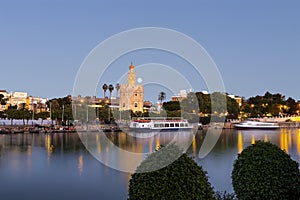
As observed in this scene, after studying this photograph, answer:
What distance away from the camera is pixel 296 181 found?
998 centimetres

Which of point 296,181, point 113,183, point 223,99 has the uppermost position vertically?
point 223,99

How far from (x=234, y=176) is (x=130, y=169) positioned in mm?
17260

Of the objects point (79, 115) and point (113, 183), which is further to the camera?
point (79, 115)

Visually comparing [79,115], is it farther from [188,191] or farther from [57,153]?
[188,191]

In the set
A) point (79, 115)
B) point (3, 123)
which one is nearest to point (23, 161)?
point (79, 115)

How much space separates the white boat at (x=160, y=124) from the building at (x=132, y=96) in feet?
58.5

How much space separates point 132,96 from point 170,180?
93.6 metres

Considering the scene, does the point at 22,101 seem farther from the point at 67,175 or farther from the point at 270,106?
the point at 67,175

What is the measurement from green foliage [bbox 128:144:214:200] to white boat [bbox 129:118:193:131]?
208 ft

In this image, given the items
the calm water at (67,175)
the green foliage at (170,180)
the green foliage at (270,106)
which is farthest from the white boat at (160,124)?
the green foliage at (170,180)

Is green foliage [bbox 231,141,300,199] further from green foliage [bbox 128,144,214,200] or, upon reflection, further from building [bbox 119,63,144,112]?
building [bbox 119,63,144,112]

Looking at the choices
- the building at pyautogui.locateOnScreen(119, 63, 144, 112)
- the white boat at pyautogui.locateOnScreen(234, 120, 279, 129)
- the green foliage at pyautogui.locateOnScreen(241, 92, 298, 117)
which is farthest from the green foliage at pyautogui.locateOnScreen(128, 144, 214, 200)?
the green foliage at pyautogui.locateOnScreen(241, 92, 298, 117)

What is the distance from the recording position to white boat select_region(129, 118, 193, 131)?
235 ft

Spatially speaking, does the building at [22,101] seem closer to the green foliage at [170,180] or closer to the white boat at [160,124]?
the white boat at [160,124]
